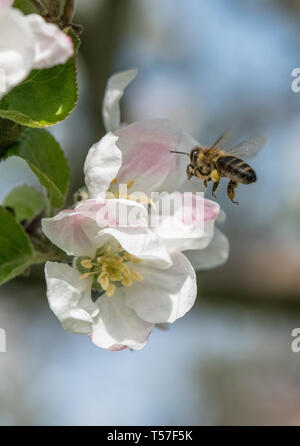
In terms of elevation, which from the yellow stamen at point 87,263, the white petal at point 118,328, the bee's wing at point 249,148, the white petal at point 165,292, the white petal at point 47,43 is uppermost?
the bee's wing at point 249,148

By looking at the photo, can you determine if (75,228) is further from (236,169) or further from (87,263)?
(236,169)

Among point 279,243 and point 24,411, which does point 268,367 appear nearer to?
point 279,243

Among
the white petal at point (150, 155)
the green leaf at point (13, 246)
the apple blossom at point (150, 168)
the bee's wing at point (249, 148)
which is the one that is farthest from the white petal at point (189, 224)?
the bee's wing at point (249, 148)

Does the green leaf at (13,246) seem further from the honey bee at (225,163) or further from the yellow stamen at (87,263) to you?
the honey bee at (225,163)

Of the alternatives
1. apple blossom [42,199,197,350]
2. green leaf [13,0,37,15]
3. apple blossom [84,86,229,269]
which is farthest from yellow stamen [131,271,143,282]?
green leaf [13,0,37,15]

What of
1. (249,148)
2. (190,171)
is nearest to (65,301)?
(190,171)
